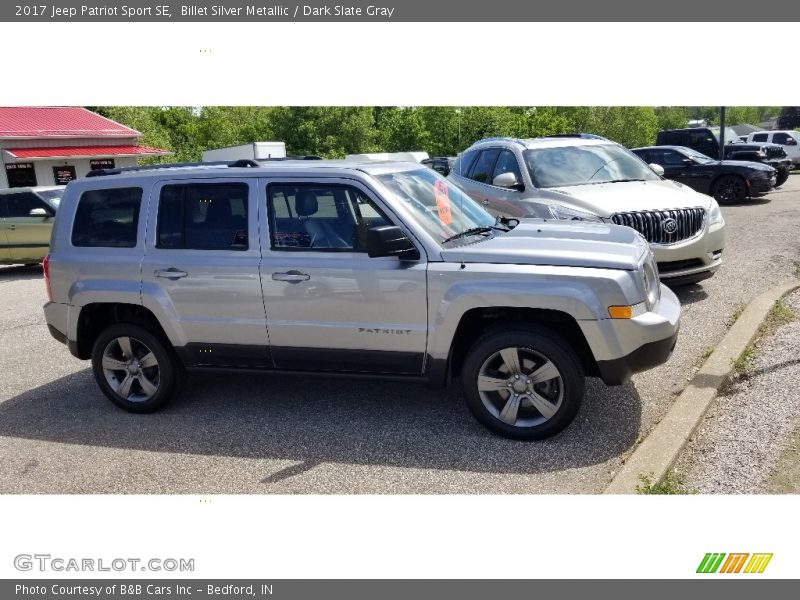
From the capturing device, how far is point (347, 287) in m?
4.89

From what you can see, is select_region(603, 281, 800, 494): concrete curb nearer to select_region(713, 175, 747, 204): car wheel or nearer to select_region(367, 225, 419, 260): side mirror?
select_region(367, 225, 419, 260): side mirror

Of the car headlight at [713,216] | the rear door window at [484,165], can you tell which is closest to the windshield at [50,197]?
the rear door window at [484,165]

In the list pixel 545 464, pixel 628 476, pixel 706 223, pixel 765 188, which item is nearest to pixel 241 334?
pixel 545 464

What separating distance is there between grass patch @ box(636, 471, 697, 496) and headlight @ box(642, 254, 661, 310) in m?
1.13

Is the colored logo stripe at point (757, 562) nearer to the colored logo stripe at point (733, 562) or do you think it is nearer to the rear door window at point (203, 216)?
the colored logo stripe at point (733, 562)

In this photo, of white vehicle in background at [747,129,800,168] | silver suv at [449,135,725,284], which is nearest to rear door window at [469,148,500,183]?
silver suv at [449,135,725,284]

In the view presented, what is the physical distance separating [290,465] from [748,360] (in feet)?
12.5

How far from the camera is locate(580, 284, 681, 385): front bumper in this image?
4480mm

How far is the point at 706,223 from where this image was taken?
782cm

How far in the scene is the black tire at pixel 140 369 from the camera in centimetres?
557

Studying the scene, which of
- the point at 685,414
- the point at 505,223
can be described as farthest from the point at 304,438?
the point at 685,414

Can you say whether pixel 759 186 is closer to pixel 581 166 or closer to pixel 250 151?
pixel 581 166

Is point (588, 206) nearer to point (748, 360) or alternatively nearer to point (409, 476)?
point (748, 360)

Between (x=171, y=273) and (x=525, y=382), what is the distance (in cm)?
275
